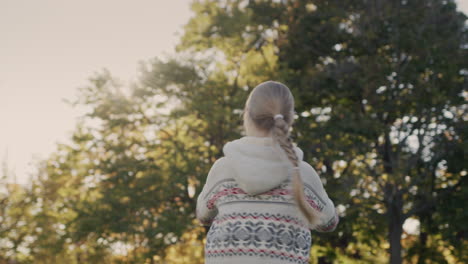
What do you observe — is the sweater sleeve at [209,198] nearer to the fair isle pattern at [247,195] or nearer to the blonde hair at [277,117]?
the fair isle pattern at [247,195]

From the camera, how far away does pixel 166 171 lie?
15.7 meters

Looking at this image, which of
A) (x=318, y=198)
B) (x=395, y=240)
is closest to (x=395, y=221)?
(x=395, y=240)

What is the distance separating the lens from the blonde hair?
7.94 feet

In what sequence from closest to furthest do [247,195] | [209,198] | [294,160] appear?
[294,160]
[247,195]
[209,198]

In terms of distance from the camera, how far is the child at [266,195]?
7.98 feet

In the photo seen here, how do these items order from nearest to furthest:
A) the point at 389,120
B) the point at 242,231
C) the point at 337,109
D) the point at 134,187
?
the point at 242,231
the point at 134,187
the point at 337,109
the point at 389,120

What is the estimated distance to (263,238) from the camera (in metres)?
2.44

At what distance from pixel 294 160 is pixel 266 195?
220mm

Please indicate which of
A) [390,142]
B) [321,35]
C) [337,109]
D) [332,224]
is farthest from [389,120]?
[332,224]

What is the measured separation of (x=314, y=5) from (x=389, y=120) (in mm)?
4533

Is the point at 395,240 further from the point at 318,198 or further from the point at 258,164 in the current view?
the point at 258,164

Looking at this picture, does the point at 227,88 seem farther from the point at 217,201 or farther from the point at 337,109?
the point at 217,201

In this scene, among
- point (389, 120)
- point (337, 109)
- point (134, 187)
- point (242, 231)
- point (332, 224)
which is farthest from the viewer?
point (389, 120)

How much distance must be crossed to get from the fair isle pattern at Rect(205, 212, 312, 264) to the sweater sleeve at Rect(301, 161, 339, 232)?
12 centimetres
